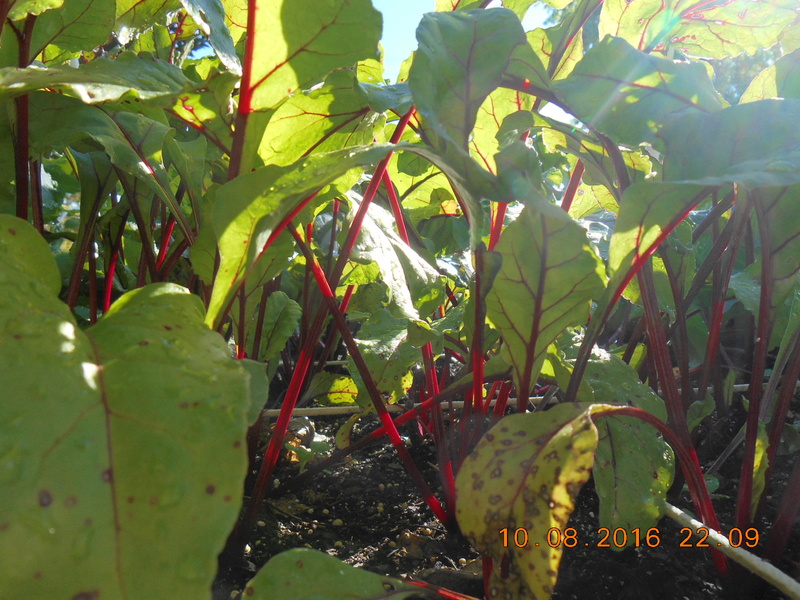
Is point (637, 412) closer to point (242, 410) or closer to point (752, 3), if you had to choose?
point (242, 410)

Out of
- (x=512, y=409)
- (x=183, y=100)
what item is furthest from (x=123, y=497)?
(x=512, y=409)

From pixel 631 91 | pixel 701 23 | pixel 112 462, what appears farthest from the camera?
pixel 701 23

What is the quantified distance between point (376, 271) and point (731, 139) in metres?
0.47

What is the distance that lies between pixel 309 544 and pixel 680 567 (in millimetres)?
449

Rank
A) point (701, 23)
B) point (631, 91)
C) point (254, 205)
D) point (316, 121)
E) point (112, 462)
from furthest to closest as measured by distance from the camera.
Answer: point (701, 23) → point (316, 121) → point (631, 91) → point (254, 205) → point (112, 462)

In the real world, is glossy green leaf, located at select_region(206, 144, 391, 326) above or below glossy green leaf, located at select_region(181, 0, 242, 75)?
below

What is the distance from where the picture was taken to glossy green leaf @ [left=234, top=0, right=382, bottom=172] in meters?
0.46

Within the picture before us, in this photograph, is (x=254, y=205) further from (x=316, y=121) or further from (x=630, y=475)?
(x=630, y=475)

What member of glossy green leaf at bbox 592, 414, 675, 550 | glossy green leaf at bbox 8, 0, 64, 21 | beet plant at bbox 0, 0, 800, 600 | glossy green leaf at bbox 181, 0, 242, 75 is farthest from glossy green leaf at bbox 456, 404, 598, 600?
glossy green leaf at bbox 8, 0, 64, 21

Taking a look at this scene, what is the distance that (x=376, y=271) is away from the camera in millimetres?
804

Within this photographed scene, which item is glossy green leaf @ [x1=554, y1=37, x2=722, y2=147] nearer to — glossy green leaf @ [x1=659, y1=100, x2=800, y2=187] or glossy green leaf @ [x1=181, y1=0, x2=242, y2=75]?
glossy green leaf @ [x1=659, y1=100, x2=800, y2=187]

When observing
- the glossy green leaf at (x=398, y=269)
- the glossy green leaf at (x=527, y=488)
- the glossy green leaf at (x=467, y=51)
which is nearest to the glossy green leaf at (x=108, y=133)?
the glossy green leaf at (x=398, y=269)
